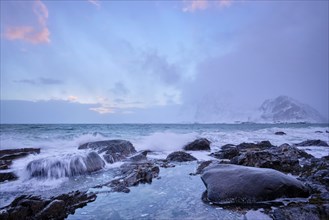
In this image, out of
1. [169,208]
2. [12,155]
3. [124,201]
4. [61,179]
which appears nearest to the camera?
[169,208]

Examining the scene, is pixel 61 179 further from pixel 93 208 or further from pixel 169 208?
pixel 169 208

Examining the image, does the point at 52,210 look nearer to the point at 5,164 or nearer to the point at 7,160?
the point at 5,164

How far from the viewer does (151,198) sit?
6684 millimetres

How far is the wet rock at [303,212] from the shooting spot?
4.92m

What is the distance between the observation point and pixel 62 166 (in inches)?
396

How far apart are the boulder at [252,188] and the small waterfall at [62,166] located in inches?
233

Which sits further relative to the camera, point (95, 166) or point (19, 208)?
point (95, 166)

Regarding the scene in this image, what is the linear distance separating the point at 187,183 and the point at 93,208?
3.61 metres

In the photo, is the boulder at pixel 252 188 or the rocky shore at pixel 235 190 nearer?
the rocky shore at pixel 235 190

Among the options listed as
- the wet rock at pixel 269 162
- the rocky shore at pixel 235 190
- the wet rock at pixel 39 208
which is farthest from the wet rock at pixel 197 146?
the wet rock at pixel 39 208

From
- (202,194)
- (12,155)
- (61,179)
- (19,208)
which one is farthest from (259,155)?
(12,155)

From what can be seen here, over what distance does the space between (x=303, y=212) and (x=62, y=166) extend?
8.90m

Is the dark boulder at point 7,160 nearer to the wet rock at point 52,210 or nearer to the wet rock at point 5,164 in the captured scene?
the wet rock at point 5,164

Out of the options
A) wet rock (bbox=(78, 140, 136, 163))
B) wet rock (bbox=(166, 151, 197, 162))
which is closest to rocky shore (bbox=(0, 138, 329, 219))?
wet rock (bbox=(78, 140, 136, 163))
